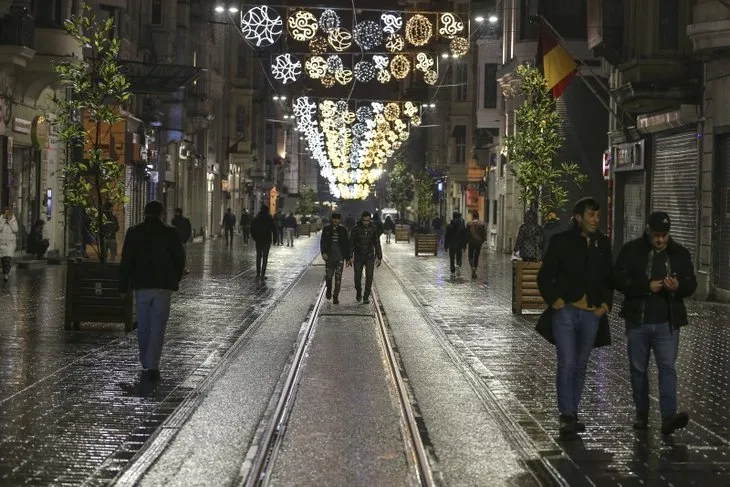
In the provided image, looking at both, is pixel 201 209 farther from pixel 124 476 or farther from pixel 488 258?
pixel 124 476

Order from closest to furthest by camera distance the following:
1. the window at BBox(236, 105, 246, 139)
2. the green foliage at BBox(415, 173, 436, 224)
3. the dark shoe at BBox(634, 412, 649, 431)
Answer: the dark shoe at BBox(634, 412, 649, 431) → the green foliage at BBox(415, 173, 436, 224) → the window at BBox(236, 105, 246, 139)

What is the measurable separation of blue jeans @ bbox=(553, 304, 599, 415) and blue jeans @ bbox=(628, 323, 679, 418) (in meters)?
0.38

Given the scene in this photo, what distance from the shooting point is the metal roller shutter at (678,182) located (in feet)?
96.0

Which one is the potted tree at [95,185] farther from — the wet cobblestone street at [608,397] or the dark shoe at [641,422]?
the dark shoe at [641,422]

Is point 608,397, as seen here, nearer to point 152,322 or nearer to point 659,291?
point 659,291

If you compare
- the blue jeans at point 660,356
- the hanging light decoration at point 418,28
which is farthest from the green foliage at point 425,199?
the blue jeans at point 660,356

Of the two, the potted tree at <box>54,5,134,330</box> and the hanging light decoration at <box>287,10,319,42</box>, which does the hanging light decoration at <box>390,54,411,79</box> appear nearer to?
the hanging light decoration at <box>287,10,319,42</box>

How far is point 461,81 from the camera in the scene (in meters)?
76.5

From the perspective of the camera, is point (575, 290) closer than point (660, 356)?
Yes

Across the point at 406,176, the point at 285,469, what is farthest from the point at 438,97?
the point at 285,469

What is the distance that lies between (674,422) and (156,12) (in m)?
49.1

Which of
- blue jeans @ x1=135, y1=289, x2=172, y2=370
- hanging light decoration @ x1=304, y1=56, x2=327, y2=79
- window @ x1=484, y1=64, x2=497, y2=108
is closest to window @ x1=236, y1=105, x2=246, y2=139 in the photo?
window @ x1=484, y1=64, x2=497, y2=108

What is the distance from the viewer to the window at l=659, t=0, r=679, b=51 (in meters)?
30.3

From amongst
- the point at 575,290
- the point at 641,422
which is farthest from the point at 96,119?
the point at 641,422
